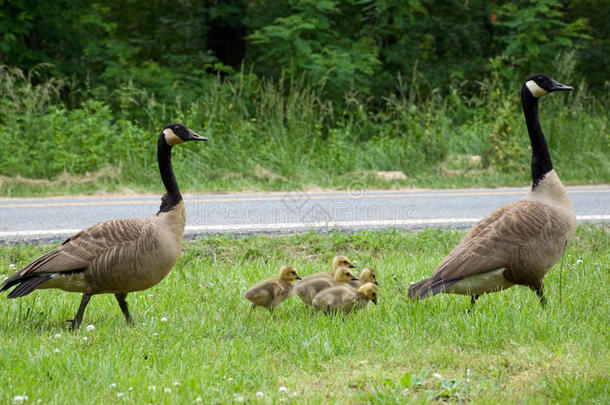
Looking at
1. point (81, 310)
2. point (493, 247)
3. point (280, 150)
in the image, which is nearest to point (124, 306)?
point (81, 310)

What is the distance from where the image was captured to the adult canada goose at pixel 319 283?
5.23 m

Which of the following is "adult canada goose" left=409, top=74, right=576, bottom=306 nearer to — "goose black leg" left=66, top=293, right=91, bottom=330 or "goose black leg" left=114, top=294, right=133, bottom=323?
"goose black leg" left=114, top=294, right=133, bottom=323

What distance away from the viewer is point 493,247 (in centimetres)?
467

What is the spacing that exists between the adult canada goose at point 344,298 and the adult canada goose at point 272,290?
0.27 meters

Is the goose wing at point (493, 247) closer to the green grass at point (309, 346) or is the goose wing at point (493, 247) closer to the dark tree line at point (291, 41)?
the green grass at point (309, 346)

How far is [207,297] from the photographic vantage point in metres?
5.56

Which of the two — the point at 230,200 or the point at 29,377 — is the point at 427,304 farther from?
the point at 230,200

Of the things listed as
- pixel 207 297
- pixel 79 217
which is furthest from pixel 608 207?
pixel 79 217

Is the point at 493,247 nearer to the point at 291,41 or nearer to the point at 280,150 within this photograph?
Answer: the point at 280,150

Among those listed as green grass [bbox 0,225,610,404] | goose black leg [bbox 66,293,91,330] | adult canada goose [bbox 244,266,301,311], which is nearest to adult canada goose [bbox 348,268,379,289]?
green grass [bbox 0,225,610,404]

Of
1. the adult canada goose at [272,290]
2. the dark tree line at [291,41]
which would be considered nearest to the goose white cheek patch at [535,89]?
the adult canada goose at [272,290]

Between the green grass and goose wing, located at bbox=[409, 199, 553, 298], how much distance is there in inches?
12.4

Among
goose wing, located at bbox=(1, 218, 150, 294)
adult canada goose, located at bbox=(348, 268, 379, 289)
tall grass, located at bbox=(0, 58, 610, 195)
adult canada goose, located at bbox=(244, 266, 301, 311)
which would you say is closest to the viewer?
goose wing, located at bbox=(1, 218, 150, 294)

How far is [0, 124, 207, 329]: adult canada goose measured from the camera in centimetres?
454
